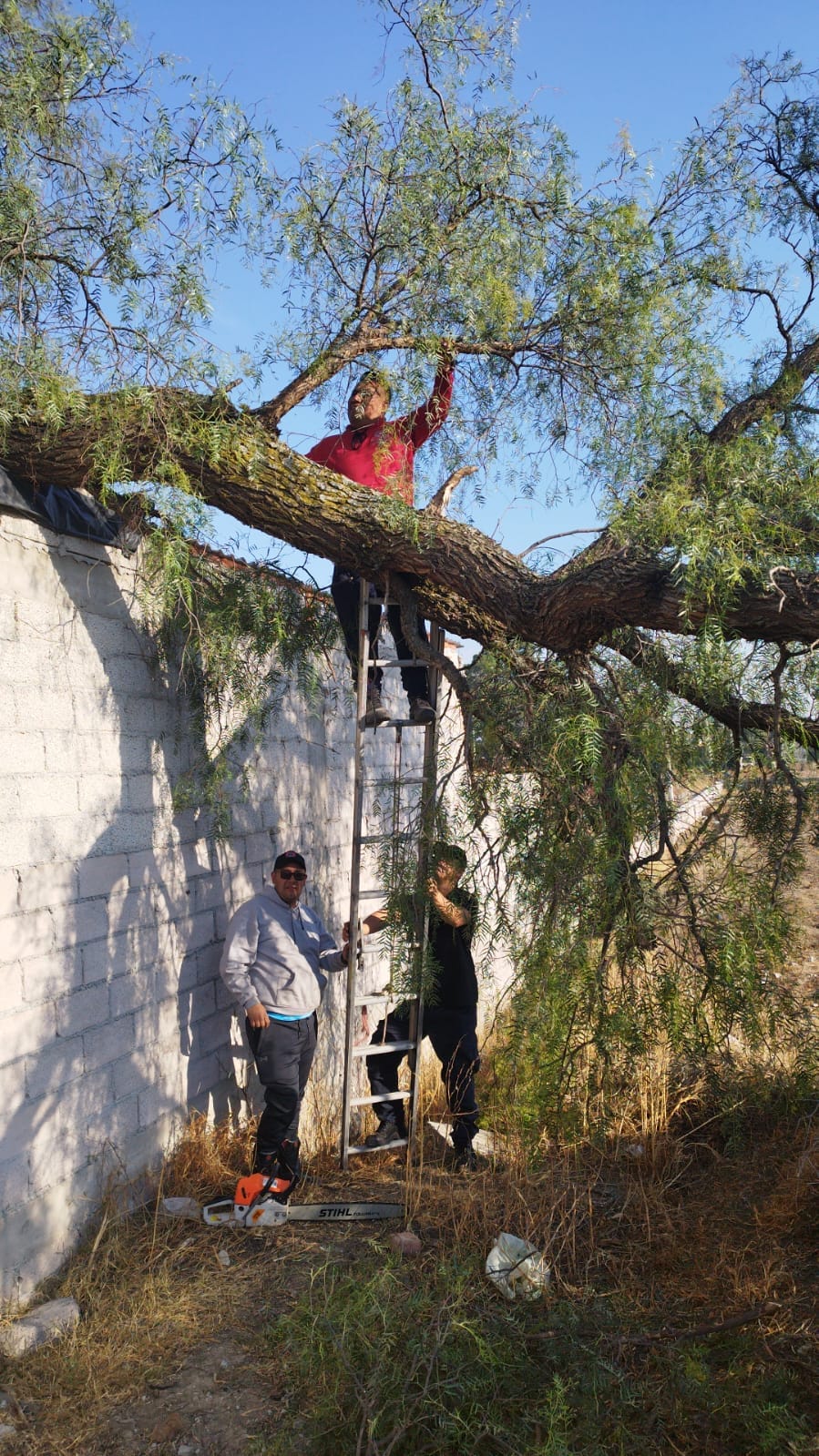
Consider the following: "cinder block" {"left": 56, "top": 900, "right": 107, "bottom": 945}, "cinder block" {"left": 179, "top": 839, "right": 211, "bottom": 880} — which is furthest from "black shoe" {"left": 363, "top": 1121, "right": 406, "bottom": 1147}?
"cinder block" {"left": 56, "top": 900, "right": 107, "bottom": 945}

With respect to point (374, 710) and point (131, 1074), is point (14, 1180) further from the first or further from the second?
point (374, 710)

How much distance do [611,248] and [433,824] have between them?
111 inches

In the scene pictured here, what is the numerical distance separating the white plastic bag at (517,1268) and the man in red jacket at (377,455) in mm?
2268

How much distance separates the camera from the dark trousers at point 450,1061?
17.9 ft

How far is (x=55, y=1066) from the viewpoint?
157 inches

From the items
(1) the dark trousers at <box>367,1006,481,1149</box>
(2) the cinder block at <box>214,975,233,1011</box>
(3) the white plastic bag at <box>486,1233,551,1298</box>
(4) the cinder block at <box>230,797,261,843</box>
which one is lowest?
(3) the white plastic bag at <box>486,1233,551,1298</box>

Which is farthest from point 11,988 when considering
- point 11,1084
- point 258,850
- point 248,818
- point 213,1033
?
point 258,850

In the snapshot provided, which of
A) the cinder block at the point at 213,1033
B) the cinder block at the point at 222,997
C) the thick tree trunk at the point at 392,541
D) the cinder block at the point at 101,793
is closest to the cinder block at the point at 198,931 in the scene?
the cinder block at the point at 222,997

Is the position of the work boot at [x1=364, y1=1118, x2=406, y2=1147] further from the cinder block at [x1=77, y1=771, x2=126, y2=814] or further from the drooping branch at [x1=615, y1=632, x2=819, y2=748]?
the drooping branch at [x1=615, y1=632, x2=819, y2=748]

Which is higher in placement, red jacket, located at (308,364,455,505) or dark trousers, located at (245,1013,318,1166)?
red jacket, located at (308,364,455,505)

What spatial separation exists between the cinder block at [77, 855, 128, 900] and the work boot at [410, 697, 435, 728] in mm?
1490

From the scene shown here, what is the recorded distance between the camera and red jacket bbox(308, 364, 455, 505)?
16.1ft

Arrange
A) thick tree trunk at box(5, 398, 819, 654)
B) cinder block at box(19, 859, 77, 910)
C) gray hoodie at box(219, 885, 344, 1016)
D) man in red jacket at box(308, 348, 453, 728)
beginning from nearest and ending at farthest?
cinder block at box(19, 859, 77, 910), thick tree trunk at box(5, 398, 819, 654), man in red jacket at box(308, 348, 453, 728), gray hoodie at box(219, 885, 344, 1016)

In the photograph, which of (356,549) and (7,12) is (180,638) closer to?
(356,549)
